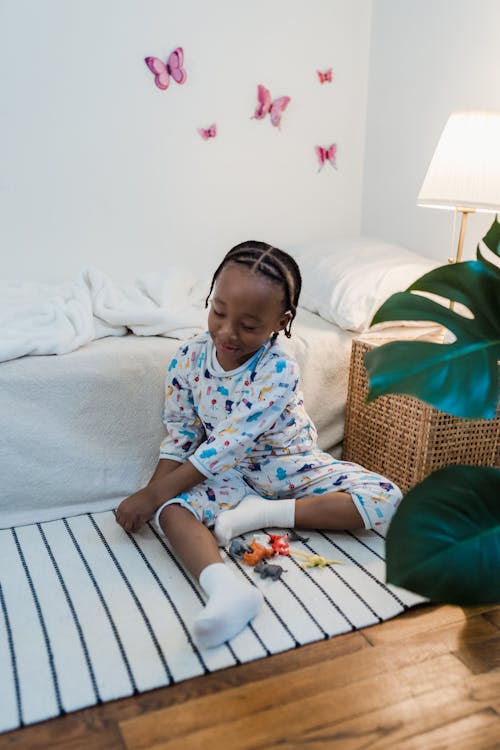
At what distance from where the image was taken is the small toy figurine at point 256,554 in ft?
4.89

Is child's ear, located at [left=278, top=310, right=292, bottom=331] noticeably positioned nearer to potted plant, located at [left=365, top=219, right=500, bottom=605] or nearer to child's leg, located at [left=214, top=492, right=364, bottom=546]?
child's leg, located at [left=214, top=492, right=364, bottom=546]

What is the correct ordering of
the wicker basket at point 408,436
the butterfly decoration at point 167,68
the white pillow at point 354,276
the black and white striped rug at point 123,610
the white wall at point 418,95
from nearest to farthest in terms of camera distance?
1. the black and white striped rug at point 123,610
2. the wicker basket at point 408,436
3. the white pillow at point 354,276
4. the white wall at point 418,95
5. the butterfly decoration at point 167,68

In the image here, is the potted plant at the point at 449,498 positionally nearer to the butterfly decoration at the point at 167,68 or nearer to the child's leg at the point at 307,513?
the child's leg at the point at 307,513

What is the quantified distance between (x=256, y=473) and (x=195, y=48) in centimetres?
154

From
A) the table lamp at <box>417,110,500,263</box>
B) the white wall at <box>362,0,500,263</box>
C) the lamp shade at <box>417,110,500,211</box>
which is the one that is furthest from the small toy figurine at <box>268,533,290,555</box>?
the white wall at <box>362,0,500,263</box>

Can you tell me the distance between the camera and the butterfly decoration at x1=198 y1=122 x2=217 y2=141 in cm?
249

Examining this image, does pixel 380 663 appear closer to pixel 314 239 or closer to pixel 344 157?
pixel 314 239

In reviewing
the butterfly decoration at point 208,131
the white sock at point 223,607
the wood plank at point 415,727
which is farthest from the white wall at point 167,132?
the wood plank at point 415,727

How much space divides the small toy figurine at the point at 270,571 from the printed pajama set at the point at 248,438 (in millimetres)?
178

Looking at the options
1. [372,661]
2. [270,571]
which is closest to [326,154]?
[270,571]

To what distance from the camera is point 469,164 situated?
1.80 metres

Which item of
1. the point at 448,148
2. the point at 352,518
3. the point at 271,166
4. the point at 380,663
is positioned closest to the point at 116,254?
the point at 271,166

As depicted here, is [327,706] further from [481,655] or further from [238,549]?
[238,549]

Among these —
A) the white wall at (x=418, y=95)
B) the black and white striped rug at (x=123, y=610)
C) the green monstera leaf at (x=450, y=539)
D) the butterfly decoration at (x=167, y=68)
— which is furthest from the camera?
the butterfly decoration at (x=167, y=68)
